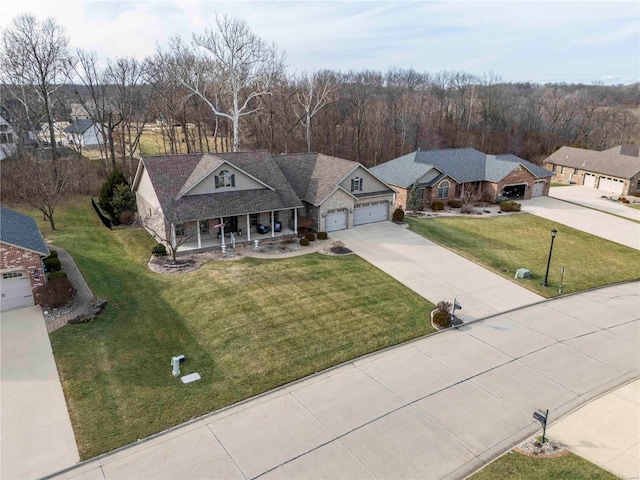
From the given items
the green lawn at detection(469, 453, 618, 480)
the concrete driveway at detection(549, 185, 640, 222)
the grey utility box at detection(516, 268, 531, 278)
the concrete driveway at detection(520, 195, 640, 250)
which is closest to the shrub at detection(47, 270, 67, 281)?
the green lawn at detection(469, 453, 618, 480)

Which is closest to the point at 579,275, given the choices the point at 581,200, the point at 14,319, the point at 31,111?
the point at 581,200

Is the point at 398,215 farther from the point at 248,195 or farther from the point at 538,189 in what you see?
the point at 538,189

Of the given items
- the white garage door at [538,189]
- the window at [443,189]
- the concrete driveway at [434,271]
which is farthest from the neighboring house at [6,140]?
the white garage door at [538,189]

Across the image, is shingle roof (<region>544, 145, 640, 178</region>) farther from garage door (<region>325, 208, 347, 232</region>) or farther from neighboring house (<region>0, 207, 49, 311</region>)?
neighboring house (<region>0, 207, 49, 311</region>)

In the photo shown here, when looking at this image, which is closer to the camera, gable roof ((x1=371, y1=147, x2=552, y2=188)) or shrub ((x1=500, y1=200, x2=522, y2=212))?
shrub ((x1=500, y1=200, x2=522, y2=212))

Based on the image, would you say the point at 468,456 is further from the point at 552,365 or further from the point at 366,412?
the point at 552,365

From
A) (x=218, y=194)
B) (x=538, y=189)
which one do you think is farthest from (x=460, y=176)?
(x=218, y=194)
